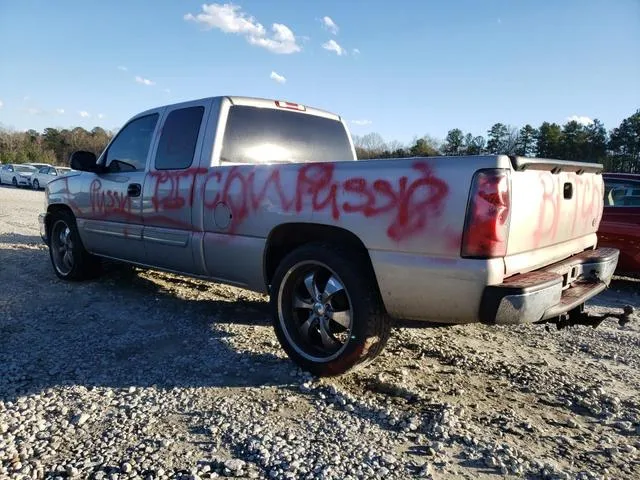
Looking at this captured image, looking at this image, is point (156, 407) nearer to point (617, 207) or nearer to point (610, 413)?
point (610, 413)

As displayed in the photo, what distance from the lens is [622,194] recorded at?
6.95 metres

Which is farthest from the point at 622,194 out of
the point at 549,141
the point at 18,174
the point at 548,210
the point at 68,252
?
the point at 549,141

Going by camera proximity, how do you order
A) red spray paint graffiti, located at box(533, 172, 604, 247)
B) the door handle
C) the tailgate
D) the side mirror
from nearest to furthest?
the tailgate
red spray paint graffiti, located at box(533, 172, 604, 247)
the door handle
the side mirror

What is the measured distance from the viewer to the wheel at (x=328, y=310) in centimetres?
304

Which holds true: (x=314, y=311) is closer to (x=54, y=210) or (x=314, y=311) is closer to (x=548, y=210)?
(x=548, y=210)

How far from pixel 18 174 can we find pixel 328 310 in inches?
1371

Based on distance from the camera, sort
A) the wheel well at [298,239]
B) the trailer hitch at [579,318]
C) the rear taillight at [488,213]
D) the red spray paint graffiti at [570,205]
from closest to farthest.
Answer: the rear taillight at [488,213]
the red spray paint graffiti at [570,205]
the wheel well at [298,239]
the trailer hitch at [579,318]

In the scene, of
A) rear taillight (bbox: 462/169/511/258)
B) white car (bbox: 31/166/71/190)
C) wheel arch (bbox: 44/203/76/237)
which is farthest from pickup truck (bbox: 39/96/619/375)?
white car (bbox: 31/166/71/190)

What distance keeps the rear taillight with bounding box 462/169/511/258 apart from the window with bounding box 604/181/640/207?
17.9 feet

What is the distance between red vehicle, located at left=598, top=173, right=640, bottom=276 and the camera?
21.8ft

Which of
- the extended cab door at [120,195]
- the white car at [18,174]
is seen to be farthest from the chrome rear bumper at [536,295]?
the white car at [18,174]

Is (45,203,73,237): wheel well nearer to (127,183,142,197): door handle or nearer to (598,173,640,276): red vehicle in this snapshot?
(127,183,142,197): door handle

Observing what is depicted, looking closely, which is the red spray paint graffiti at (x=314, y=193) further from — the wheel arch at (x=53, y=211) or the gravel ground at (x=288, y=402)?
the wheel arch at (x=53, y=211)

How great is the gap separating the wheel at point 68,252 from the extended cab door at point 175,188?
1.62 meters
